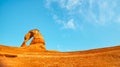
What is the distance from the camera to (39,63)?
83.5 feet

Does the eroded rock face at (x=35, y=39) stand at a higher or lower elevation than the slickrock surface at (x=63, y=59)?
higher

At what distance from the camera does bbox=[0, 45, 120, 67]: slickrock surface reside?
2272 centimetres

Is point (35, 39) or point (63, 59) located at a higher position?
point (35, 39)

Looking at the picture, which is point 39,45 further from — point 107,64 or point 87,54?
point 107,64

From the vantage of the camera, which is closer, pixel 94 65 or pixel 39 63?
pixel 94 65

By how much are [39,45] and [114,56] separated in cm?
1580

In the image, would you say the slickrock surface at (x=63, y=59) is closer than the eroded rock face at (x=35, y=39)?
Yes

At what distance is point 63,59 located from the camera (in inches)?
1000

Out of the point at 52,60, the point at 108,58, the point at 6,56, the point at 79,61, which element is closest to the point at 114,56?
the point at 108,58

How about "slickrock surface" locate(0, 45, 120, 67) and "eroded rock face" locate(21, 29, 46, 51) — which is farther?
"eroded rock face" locate(21, 29, 46, 51)

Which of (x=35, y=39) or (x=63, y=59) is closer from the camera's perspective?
(x=63, y=59)

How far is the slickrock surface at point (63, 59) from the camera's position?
22719 mm

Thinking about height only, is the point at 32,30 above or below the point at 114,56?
above

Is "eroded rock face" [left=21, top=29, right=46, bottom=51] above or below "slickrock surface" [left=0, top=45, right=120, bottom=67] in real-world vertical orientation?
above
